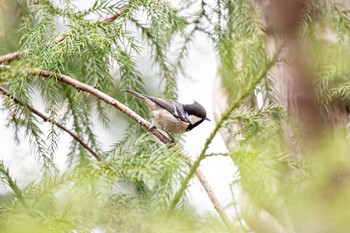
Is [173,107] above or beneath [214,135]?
above

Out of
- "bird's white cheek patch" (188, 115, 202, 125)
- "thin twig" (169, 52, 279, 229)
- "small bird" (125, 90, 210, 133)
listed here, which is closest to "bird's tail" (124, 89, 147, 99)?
"small bird" (125, 90, 210, 133)

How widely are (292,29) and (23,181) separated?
0.80ft

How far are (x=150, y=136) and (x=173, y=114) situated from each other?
52cm

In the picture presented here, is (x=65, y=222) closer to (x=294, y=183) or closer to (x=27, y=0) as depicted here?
(x=294, y=183)

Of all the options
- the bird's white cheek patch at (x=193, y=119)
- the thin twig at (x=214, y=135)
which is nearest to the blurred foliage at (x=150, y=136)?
the thin twig at (x=214, y=135)

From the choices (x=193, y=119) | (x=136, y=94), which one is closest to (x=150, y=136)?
(x=136, y=94)

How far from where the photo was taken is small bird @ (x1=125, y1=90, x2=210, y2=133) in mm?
1045

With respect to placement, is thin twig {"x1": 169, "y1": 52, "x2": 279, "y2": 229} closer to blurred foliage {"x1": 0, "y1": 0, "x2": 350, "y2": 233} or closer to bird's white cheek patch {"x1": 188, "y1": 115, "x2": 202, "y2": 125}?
blurred foliage {"x1": 0, "y1": 0, "x2": 350, "y2": 233}

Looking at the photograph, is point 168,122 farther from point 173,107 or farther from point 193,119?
point 193,119

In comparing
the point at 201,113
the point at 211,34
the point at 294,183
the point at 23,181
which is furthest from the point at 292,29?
the point at 201,113

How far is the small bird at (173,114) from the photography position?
1045 mm

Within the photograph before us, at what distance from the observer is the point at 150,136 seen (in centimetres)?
63

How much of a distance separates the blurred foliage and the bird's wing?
3cm

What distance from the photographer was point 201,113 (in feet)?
4.27
